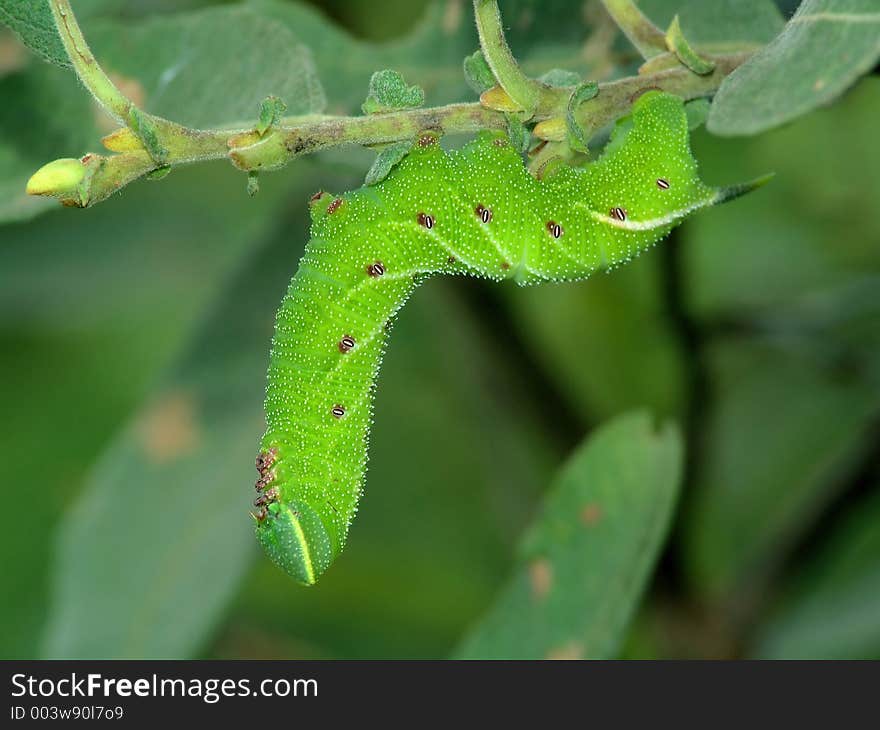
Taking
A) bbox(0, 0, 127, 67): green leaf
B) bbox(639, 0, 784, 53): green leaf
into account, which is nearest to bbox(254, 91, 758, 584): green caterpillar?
bbox(639, 0, 784, 53): green leaf

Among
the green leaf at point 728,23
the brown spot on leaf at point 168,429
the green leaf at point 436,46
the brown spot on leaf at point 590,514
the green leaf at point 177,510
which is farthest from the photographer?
the brown spot on leaf at point 168,429

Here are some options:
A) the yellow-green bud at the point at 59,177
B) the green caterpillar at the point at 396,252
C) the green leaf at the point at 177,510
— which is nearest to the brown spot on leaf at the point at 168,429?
the green leaf at the point at 177,510

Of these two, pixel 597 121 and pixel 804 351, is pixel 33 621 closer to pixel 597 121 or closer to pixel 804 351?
pixel 804 351

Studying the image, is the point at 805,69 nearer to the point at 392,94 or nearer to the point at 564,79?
the point at 564,79

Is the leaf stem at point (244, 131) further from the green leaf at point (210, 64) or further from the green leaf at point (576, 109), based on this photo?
the green leaf at point (210, 64)

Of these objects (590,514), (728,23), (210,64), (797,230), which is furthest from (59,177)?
(797,230)

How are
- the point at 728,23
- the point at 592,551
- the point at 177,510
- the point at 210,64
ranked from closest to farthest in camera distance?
1. the point at 728,23
2. the point at 210,64
3. the point at 592,551
4. the point at 177,510
